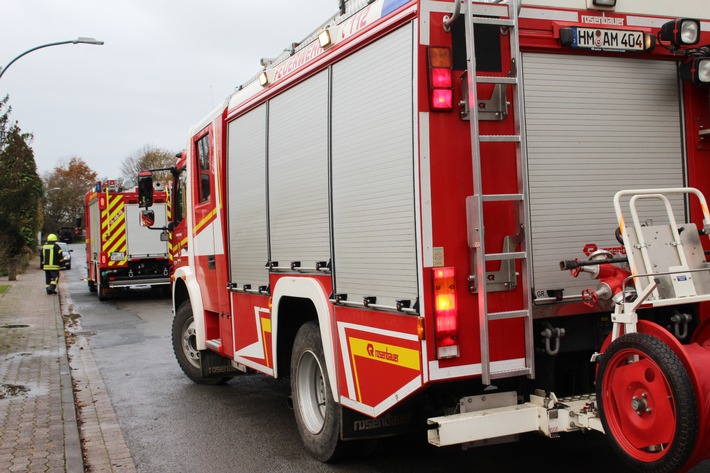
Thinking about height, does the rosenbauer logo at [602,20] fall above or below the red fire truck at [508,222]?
above

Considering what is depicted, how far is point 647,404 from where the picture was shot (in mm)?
3539

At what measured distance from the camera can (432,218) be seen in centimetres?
406

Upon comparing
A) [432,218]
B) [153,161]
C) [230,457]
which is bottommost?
[230,457]

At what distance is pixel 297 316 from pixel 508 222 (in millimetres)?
2306

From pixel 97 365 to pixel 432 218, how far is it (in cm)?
786

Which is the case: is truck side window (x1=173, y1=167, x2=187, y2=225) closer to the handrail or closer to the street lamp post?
the handrail

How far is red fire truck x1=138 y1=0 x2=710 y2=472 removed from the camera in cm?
393

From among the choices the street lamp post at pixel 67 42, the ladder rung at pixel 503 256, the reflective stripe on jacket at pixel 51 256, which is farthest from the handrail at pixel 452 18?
the reflective stripe on jacket at pixel 51 256

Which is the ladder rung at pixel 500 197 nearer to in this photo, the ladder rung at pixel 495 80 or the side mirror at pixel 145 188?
the ladder rung at pixel 495 80

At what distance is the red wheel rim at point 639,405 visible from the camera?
11.3 feet

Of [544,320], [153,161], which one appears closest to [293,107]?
[544,320]

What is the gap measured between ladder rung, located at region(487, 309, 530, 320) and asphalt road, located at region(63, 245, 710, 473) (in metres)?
1.57

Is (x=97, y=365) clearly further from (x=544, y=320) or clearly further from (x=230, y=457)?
(x=544, y=320)

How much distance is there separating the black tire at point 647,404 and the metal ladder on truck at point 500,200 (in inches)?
20.9
